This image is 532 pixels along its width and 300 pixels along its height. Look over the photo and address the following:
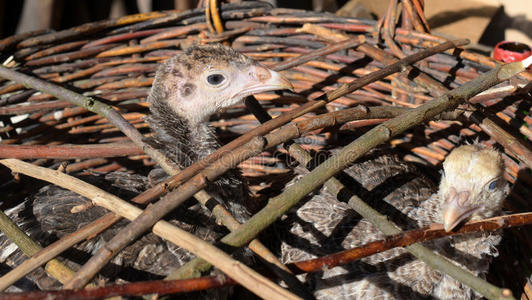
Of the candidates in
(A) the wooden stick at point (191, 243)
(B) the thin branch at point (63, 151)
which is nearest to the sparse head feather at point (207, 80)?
(B) the thin branch at point (63, 151)

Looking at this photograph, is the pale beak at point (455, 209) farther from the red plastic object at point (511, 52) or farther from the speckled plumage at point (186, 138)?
the red plastic object at point (511, 52)

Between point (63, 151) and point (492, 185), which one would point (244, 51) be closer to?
point (63, 151)

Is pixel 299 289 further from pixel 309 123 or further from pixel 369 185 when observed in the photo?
pixel 369 185

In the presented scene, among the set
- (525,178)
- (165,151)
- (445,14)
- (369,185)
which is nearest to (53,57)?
(165,151)

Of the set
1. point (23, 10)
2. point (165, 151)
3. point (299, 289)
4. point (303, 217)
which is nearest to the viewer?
point (299, 289)

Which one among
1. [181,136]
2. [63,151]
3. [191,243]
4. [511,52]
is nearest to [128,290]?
[191,243]

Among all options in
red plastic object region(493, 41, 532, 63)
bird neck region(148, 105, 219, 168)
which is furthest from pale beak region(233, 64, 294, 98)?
red plastic object region(493, 41, 532, 63)

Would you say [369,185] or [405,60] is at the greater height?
[405,60]
